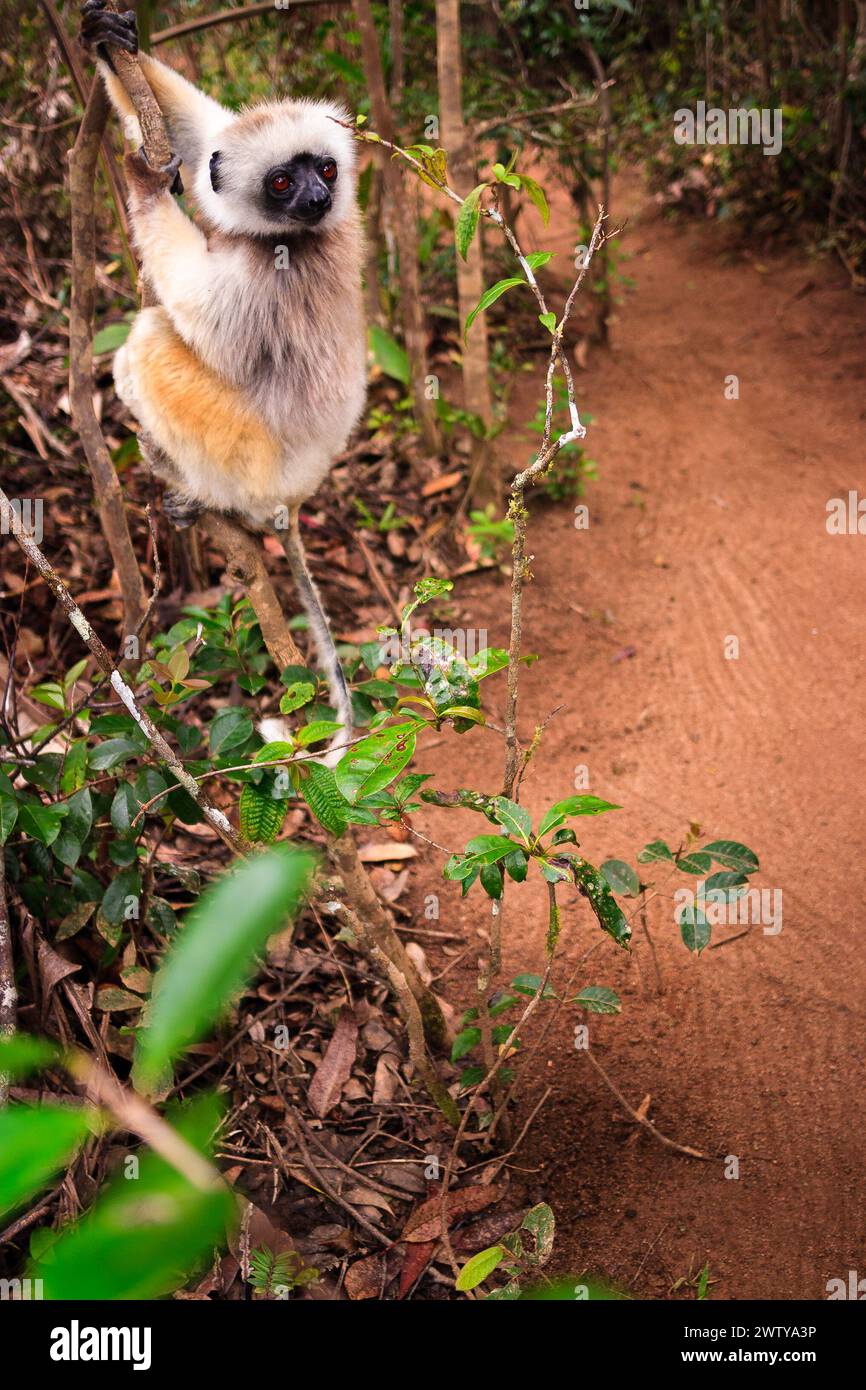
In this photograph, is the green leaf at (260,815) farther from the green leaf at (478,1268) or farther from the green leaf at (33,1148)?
the green leaf at (33,1148)

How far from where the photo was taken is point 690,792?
4.46 m

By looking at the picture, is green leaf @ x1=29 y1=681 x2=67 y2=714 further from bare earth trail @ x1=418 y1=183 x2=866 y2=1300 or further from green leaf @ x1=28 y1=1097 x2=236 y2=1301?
green leaf @ x1=28 y1=1097 x2=236 y2=1301

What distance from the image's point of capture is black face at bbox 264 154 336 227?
332 cm

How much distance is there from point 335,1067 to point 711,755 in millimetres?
2270

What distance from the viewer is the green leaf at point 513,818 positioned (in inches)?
89.4

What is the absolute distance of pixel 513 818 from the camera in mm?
2293

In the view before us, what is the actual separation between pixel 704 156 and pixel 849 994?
25.8 feet

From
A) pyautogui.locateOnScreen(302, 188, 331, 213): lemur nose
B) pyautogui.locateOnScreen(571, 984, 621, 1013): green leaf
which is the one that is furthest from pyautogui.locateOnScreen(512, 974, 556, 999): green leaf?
pyautogui.locateOnScreen(302, 188, 331, 213): lemur nose

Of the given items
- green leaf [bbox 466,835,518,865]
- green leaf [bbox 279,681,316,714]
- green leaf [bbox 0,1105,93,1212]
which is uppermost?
green leaf [bbox 0,1105,93,1212]

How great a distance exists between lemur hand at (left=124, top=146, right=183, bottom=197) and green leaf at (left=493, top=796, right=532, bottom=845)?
224 centimetres

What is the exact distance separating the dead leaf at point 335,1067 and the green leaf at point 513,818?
59.6 inches

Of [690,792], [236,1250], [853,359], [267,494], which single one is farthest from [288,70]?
[236,1250]

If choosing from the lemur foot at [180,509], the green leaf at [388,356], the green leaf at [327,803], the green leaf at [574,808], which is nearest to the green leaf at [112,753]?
the green leaf at [327,803]

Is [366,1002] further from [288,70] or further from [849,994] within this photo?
[288,70]
